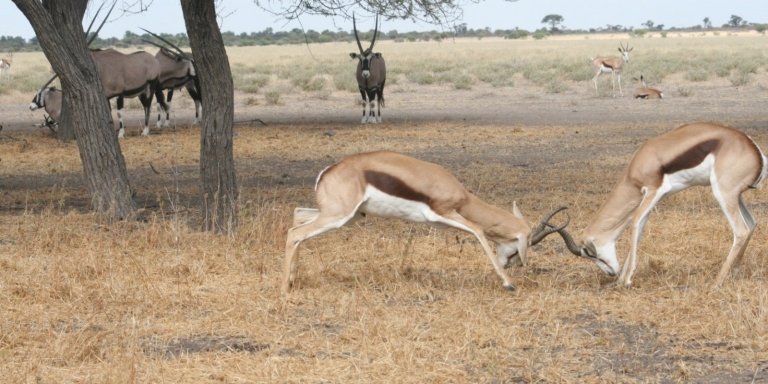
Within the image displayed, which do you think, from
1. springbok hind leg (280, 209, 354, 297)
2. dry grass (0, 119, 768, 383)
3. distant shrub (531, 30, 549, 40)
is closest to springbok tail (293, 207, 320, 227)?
springbok hind leg (280, 209, 354, 297)

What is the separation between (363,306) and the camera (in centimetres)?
707

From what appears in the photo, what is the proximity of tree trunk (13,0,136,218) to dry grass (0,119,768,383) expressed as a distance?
0.36 metres

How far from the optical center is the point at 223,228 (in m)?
9.68

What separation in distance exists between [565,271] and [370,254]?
1506mm

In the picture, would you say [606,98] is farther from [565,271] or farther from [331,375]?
[331,375]

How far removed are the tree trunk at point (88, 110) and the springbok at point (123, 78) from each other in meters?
9.13

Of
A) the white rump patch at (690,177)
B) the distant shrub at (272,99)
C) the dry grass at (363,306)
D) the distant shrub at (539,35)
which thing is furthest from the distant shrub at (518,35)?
the white rump patch at (690,177)

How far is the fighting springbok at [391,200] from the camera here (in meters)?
7.40

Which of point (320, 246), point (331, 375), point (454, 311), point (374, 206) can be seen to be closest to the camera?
point (331, 375)

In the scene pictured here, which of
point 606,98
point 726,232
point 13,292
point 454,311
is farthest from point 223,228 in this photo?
point 606,98

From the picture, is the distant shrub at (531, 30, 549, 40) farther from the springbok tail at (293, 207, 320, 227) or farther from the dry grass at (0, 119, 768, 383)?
the springbok tail at (293, 207, 320, 227)

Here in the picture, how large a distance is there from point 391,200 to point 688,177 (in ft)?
6.54

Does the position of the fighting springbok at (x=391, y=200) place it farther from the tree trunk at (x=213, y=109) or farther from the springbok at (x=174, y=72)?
the springbok at (x=174, y=72)

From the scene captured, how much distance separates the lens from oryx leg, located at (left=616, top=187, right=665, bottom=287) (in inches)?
300
